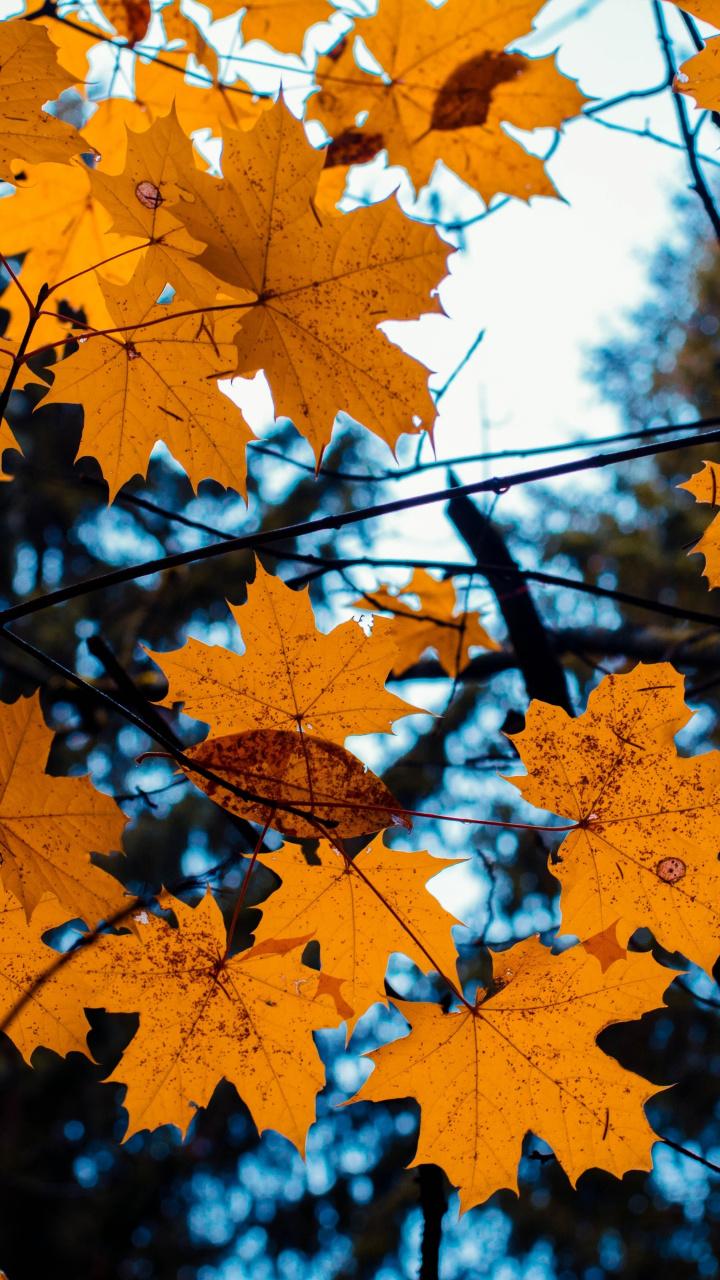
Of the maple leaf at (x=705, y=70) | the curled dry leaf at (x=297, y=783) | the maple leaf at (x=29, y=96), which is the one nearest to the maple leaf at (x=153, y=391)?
the maple leaf at (x=29, y=96)

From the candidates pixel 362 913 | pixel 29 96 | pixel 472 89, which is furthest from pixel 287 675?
pixel 472 89

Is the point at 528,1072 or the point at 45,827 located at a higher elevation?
the point at 45,827

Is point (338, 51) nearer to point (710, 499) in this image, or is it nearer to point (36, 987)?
point (710, 499)

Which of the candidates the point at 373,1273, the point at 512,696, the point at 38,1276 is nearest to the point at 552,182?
the point at 512,696

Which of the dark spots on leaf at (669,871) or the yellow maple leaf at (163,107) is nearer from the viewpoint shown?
the dark spots on leaf at (669,871)

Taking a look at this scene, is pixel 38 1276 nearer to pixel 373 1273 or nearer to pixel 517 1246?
pixel 373 1273

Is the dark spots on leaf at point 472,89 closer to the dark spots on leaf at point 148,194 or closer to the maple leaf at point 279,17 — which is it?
the maple leaf at point 279,17
